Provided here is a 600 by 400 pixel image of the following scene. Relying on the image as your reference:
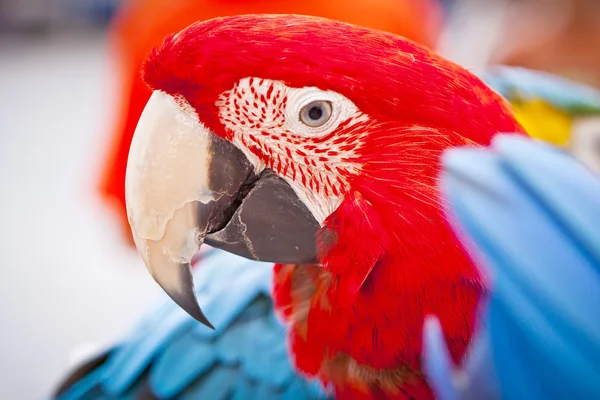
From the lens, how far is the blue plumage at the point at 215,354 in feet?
2.30

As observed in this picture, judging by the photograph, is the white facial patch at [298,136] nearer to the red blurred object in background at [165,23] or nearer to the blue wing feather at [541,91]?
the blue wing feather at [541,91]

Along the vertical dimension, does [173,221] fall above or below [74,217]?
above

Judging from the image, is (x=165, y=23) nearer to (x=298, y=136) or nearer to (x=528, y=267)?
(x=298, y=136)

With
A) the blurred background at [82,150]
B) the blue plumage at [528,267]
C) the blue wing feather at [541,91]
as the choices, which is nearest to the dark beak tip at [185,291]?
the blue plumage at [528,267]

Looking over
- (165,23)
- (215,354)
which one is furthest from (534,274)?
(165,23)

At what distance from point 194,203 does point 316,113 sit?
127 mm

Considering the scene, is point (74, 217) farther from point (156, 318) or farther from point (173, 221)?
point (173, 221)

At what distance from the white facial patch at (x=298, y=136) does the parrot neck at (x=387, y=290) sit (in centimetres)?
2

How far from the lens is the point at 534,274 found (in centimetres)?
34

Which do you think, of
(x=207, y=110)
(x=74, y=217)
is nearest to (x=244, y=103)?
(x=207, y=110)

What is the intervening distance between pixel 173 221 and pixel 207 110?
97 millimetres

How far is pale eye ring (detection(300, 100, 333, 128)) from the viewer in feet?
1.56

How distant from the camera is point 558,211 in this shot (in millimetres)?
347

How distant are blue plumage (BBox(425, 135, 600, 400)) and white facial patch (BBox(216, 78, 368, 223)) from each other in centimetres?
14
